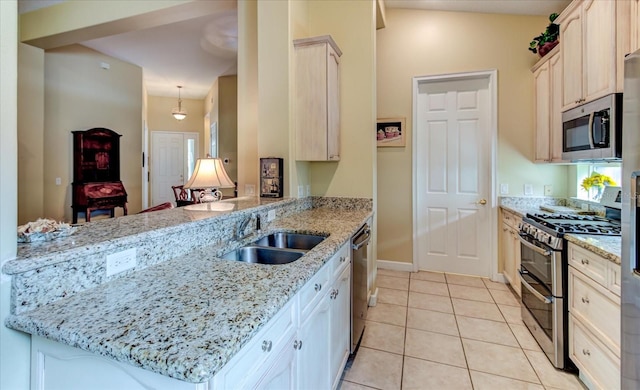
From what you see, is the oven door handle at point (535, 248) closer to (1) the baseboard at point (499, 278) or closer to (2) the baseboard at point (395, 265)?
(1) the baseboard at point (499, 278)

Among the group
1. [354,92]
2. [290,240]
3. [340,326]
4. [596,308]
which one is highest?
[354,92]

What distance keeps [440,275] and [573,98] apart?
2.37m

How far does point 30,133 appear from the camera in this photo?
183 inches

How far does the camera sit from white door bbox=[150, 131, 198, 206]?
8438mm

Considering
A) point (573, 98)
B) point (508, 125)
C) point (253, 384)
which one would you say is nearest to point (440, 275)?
point (508, 125)

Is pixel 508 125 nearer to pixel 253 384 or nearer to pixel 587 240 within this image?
pixel 587 240

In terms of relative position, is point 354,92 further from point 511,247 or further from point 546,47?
point 511,247

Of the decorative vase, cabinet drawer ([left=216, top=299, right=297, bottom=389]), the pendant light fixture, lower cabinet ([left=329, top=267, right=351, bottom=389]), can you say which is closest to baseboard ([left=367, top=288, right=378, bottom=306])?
lower cabinet ([left=329, top=267, right=351, bottom=389])

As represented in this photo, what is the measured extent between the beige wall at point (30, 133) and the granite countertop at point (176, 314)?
5039mm

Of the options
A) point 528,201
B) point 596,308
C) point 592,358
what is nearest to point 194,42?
point 528,201

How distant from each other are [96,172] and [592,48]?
6.99 meters

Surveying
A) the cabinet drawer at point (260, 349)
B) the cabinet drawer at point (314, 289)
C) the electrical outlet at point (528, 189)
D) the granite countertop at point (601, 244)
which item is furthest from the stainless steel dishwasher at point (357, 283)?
the electrical outlet at point (528, 189)

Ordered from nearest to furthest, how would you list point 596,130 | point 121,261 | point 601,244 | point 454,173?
point 121,261 → point 601,244 → point 596,130 → point 454,173

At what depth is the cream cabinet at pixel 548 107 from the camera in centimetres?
277
